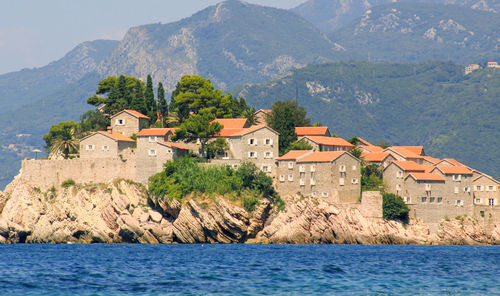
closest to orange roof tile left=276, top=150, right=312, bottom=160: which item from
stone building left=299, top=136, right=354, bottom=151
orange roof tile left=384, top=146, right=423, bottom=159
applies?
stone building left=299, top=136, right=354, bottom=151

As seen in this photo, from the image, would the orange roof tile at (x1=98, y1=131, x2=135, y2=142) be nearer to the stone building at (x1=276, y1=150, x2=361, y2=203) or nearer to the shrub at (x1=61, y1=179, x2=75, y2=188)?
the shrub at (x1=61, y1=179, x2=75, y2=188)

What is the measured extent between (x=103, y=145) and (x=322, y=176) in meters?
28.9

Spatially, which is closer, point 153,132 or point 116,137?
point 153,132

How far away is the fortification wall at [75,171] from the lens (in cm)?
10994

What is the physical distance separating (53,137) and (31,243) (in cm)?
2865

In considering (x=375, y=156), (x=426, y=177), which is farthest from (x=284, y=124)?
(x=426, y=177)

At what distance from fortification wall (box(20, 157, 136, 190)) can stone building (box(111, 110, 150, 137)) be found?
8.40 m

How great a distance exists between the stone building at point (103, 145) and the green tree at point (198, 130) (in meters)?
7.32

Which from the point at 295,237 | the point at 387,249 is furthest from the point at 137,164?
the point at 387,249

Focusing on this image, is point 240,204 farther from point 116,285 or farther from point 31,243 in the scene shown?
point 116,285

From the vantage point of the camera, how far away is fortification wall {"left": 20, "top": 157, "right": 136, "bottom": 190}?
109938 mm

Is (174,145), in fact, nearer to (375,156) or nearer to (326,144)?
(326,144)

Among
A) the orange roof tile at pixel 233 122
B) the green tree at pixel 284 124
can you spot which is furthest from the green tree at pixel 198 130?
the green tree at pixel 284 124

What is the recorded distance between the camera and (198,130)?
111 meters
